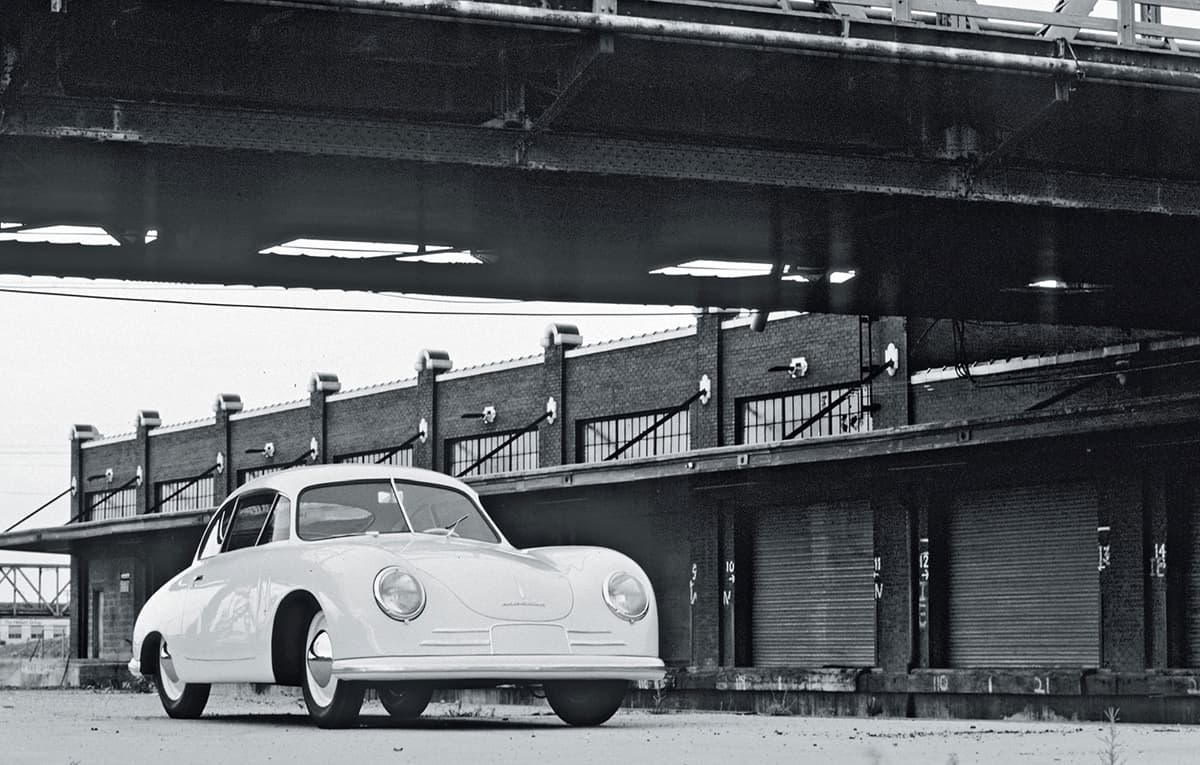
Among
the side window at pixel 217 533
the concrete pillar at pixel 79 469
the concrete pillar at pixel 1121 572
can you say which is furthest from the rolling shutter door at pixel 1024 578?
the concrete pillar at pixel 79 469

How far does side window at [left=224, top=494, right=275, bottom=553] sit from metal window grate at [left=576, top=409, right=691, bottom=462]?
21.8 metres

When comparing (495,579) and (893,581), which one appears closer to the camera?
(495,579)

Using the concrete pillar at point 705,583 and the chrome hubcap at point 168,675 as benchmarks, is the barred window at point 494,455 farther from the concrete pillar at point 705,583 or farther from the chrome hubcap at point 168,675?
the chrome hubcap at point 168,675

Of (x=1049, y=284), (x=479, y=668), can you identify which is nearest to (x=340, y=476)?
(x=479, y=668)

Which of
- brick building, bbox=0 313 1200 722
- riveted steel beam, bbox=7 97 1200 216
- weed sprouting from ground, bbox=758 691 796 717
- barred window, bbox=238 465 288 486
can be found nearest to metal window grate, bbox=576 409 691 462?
brick building, bbox=0 313 1200 722

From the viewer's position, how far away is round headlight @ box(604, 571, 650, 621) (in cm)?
1112

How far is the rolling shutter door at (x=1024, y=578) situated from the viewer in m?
26.7

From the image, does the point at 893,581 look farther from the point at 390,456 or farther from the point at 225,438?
the point at 225,438

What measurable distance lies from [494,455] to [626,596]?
28549 mm

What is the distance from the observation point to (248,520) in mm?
12375

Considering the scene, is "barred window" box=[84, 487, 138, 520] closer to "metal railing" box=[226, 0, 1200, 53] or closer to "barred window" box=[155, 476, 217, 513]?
"barred window" box=[155, 476, 217, 513]

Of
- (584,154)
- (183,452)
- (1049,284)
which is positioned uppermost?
(584,154)

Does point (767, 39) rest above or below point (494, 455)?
above

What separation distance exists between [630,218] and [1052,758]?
7.17 metres
